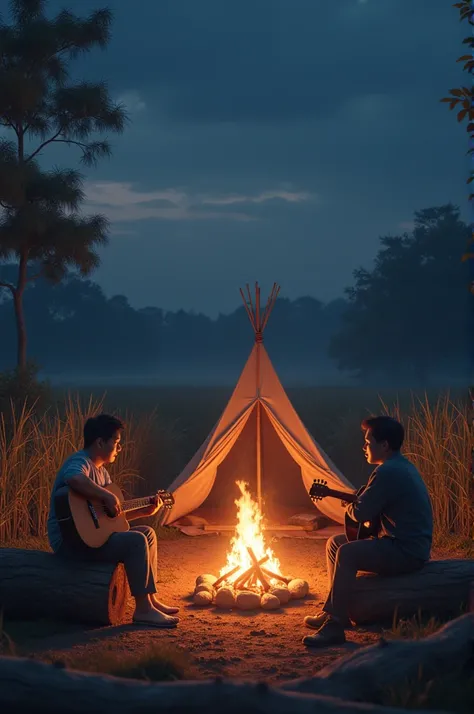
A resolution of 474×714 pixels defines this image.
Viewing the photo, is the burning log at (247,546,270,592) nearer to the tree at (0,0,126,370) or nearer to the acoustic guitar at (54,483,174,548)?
the acoustic guitar at (54,483,174,548)

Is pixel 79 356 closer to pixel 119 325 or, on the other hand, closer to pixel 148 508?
pixel 119 325

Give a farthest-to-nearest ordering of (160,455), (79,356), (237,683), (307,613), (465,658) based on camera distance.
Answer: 1. (79,356)
2. (160,455)
3. (307,613)
4. (465,658)
5. (237,683)

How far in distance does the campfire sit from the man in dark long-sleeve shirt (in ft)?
2.68

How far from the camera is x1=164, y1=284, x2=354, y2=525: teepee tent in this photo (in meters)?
7.69

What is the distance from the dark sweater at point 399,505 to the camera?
4555 mm

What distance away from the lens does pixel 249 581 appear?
5781 millimetres

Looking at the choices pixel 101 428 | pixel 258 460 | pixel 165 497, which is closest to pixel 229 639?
pixel 165 497

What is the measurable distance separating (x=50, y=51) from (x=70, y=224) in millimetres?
3742

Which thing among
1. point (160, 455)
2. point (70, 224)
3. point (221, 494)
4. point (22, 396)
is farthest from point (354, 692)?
point (70, 224)

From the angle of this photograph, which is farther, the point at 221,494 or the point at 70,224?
the point at 70,224

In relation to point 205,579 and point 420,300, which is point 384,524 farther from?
point 420,300

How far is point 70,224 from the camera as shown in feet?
56.1

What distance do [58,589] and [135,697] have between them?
196cm

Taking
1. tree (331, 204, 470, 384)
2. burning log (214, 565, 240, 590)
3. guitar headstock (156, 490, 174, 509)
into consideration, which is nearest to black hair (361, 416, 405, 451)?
guitar headstock (156, 490, 174, 509)
